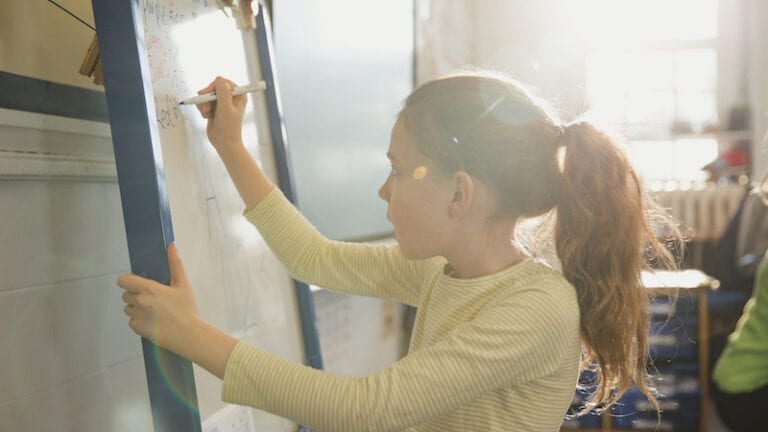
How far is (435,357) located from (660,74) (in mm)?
4392

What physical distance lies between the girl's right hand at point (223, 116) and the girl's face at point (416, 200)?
222 mm

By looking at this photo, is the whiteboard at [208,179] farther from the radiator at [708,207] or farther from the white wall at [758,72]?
the white wall at [758,72]

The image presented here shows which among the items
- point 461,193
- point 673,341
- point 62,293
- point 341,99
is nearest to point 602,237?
point 461,193

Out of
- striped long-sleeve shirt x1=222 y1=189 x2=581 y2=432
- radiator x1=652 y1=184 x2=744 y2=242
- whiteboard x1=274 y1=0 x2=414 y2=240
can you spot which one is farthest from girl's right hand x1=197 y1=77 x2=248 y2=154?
radiator x1=652 y1=184 x2=744 y2=242

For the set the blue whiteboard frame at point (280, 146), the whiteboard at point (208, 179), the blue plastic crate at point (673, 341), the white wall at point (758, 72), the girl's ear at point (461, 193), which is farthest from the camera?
the white wall at point (758, 72)

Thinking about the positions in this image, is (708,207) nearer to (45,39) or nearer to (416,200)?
(416,200)

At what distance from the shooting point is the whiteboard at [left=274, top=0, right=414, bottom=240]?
1831mm

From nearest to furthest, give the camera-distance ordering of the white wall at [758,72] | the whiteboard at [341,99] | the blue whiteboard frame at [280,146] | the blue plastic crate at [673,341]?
the blue whiteboard frame at [280,146] < the whiteboard at [341,99] < the blue plastic crate at [673,341] < the white wall at [758,72]

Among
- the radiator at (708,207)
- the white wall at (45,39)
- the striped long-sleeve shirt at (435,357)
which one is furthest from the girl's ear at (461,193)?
the radiator at (708,207)

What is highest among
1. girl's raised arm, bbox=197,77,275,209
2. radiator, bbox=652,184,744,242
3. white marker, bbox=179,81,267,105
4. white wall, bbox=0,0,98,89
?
white wall, bbox=0,0,98,89

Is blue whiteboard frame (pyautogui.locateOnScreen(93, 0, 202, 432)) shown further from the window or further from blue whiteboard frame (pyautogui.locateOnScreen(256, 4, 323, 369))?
the window

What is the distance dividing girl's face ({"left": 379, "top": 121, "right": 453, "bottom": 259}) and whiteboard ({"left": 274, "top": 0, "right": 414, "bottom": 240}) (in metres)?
0.70

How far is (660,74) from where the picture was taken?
4863mm

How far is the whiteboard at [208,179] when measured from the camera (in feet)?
3.15
